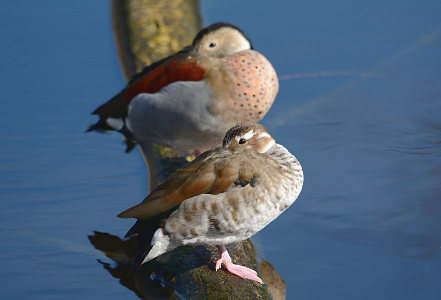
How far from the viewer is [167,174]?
6.07 metres

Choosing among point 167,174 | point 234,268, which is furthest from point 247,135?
point 167,174

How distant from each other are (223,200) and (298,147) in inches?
94.2

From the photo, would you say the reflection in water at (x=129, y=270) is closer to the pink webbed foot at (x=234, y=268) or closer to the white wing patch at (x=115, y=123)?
the pink webbed foot at (x=234, y=268)

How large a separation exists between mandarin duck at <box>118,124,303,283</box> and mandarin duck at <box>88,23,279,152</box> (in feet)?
4.54

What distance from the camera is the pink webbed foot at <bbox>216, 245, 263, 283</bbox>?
4.55m

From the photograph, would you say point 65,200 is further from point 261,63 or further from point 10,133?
point 261,63

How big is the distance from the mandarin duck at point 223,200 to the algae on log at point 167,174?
5.1 inches

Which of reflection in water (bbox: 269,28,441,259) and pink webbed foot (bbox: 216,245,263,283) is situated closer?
pink webbed foot (bbox: 216,245,263,283)

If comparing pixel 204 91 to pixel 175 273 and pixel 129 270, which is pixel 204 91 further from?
pixel 175 273

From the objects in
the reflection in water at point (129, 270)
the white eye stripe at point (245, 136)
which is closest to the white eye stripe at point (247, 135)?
the white eye stripe at point (245, 136)

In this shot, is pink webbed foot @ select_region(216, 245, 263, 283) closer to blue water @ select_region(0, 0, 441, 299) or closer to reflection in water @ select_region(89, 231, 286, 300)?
reflection in water @ select_region(89, 231, 286, 300)

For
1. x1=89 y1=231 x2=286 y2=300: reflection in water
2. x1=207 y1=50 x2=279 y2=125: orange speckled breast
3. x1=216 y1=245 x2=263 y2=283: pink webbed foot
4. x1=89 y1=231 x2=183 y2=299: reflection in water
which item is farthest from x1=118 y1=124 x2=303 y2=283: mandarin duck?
x1=207 y1=50 x2=279 y2=125: orange speckled breast

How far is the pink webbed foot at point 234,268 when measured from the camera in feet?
14.9

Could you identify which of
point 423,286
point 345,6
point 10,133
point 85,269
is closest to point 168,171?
point 85,269
